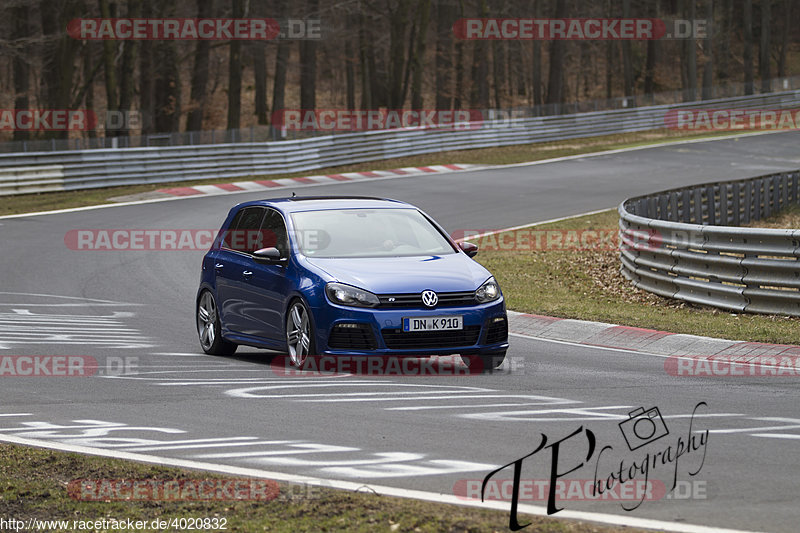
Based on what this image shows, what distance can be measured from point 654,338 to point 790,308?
204 cm

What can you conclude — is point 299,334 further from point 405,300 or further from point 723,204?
point 723,204

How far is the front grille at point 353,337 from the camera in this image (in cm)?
1016

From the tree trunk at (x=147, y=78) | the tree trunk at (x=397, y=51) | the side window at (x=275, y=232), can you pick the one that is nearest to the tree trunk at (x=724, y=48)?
the tree trunk at (x=397, y=51)

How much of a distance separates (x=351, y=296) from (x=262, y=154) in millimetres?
27036

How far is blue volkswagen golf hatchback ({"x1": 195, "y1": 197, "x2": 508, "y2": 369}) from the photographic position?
10195 mm

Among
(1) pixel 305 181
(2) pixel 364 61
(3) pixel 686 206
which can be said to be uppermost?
(2) pixel 364 61

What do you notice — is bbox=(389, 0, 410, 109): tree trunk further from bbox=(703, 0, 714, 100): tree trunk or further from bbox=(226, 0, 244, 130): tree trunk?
bbox=(703, 0, 714, 100): tree trunk

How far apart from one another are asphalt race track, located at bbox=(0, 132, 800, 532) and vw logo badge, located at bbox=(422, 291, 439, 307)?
665mm

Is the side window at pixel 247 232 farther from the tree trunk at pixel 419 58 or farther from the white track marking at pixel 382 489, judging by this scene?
the tree trunk at pixel 419 58

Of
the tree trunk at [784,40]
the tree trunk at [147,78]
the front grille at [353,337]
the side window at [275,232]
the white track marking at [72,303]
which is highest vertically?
the tree trunk at [784,40]

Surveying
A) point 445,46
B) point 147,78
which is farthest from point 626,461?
point 445,46

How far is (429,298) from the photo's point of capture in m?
10.2

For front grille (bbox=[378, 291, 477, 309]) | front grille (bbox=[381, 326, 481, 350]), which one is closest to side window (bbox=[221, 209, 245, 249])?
front grille (bbox=[378, 291, 477, 309])

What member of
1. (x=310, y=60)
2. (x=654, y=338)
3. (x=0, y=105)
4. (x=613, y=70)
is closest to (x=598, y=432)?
(x=654, y=338)
